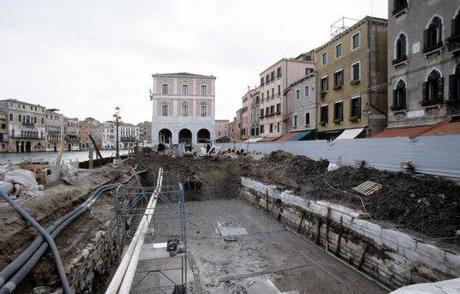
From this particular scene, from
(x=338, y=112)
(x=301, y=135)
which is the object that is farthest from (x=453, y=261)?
(x=301, y=135)

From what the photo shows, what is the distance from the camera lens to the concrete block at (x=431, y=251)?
6727 mm

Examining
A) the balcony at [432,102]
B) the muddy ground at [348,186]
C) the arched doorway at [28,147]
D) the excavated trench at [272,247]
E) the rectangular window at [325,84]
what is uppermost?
the rectangular window at [325,84]

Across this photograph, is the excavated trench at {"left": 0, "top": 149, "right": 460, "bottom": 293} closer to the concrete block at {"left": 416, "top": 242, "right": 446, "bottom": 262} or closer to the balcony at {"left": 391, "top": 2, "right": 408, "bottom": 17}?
the concrete block at {"left": 416, "top": 242, "right": 446, "bottom": 262}

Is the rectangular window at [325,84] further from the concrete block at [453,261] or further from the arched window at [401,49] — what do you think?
the concrete block at [453,261]

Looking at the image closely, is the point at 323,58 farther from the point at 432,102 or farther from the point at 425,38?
the point at 432,102

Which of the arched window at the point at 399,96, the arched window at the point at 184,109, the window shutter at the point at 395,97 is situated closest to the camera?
the arched window at the point at 399,96

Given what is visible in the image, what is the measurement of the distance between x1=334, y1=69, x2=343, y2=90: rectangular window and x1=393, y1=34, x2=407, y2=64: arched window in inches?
249

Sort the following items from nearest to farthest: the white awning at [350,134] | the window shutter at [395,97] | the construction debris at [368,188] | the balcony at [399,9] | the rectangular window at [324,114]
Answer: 1. the construction debris at [368,188]
2. the balcony at [399,9]
3. the window shutter at [395,97]
4. the white awning at [350,134]
5. the rectangular window at [324,114]

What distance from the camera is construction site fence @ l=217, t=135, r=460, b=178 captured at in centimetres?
1094

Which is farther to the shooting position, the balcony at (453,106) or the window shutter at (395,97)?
the window shutter at (395,97)

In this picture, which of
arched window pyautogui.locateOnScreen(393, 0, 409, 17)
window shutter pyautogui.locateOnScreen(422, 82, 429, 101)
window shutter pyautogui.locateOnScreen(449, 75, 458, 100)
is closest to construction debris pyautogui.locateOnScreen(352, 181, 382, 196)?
window shutter pyautogui.locateOnScreen(449, 75, 458, 100)

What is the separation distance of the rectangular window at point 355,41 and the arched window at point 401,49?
14.5ft

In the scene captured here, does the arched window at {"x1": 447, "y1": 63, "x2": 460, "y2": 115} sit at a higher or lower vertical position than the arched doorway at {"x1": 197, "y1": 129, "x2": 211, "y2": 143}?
higher

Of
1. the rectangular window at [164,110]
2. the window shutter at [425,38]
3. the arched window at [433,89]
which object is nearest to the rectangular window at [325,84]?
the window shutter at [425,38]
